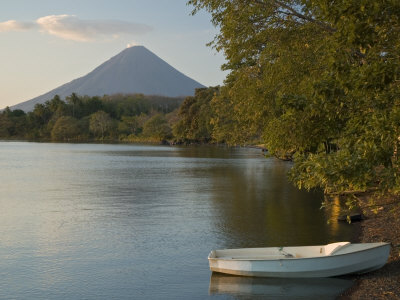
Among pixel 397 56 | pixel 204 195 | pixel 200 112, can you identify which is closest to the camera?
pixel 397 56

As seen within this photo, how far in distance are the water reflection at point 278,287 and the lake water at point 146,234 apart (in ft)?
0.10

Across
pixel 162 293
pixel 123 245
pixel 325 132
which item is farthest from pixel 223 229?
pixel 325 132

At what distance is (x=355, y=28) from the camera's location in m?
8.62

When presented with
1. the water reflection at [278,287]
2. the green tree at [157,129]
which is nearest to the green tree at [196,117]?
the green tree at [157,129]

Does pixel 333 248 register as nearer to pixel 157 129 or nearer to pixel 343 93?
pixel 343 93

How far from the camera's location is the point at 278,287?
13508 millimetres

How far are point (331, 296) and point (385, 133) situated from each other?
595 cm

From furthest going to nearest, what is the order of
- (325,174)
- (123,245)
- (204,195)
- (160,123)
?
(160,123) < (204,195) < (123,245) < (325,174)

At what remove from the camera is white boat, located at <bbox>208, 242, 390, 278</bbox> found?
44.5 feet

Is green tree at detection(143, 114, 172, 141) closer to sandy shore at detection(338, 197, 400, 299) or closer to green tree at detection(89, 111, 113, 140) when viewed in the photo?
green tree at detection(89, 111, 113, 140)

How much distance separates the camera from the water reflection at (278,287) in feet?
42.8

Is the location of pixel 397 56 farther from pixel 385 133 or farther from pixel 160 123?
pixel 160 123

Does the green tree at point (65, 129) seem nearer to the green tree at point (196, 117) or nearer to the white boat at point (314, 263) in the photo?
the green tree at point (196, 117)

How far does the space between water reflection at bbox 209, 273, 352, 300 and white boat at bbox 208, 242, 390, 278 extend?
19cm
